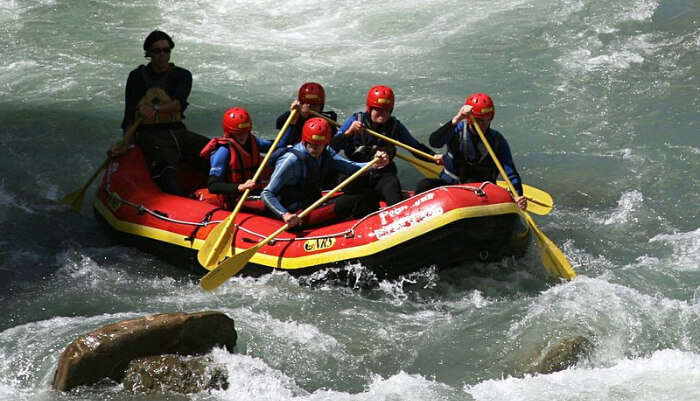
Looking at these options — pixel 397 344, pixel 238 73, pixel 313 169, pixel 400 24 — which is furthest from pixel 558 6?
pixel 397 344

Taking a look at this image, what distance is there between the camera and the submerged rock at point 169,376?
19.8ft

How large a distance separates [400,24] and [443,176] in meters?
7.01

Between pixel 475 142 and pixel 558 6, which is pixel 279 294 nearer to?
pixel 475 142

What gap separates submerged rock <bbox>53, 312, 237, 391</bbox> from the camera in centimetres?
599

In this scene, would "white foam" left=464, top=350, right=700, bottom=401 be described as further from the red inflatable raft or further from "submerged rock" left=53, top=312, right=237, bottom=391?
"submerged rock" left=53, top=312, right=237, bottom=391

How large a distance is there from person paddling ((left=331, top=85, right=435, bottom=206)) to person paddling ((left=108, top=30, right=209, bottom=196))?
1.50 metres

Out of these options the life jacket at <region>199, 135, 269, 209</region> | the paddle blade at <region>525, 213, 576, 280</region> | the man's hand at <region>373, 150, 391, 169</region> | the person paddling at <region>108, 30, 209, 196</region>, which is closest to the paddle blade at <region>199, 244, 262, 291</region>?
the life jacket at <region>199, 135, 269, 209</region>

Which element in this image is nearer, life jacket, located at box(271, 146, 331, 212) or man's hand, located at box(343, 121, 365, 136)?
life jacket, located at box(271, 146, 331, 212)

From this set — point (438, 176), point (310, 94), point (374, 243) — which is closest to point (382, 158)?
point (374, 243)

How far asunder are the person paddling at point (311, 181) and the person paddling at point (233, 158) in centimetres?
27

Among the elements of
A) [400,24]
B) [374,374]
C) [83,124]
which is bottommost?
[374,374]

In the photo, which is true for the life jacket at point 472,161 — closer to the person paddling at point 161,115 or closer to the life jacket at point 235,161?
the life jacket at point 235,161

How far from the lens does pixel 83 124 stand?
11531 millimetres

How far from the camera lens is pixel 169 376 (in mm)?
6070
